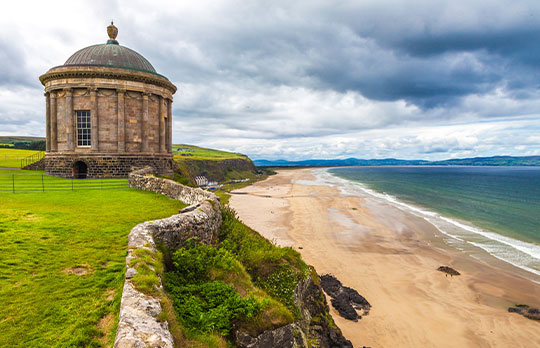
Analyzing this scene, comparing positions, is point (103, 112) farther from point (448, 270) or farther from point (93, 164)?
point (448, 270)

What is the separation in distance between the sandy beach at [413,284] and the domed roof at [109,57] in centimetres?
2122

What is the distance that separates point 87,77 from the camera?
2516cm

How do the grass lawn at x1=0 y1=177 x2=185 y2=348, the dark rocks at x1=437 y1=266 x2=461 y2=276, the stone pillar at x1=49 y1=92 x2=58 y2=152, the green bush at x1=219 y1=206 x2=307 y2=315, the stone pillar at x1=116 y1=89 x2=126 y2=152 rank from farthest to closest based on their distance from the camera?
1. the stone pillar at x1=49 y1=92 x2=58 y2=152
2. the stone pillar at x1=116 y1=89 x2=126 y2=152
3. the dark rocks at x1=437 y1=266 x2=461 y2=276
4. the green bush at x1=219 y1=206 x2=307 y2=315
5. the grass lawn at x1=0 y1=177 x2=185 y2=348

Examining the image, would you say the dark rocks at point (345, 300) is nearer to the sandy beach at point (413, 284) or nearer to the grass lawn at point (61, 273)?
the sandy beach at point (413, 284)

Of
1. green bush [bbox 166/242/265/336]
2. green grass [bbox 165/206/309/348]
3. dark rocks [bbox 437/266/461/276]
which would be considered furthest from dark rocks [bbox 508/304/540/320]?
green bush [bbox 166/242/265/336]

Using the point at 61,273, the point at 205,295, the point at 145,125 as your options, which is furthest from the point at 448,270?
the point at 145,125

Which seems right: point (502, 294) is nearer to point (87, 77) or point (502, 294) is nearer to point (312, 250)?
A: point (312, 250)

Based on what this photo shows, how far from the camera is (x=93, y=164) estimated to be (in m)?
25.9

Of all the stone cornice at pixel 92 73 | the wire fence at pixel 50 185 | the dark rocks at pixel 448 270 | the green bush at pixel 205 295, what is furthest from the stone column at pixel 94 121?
the dark rocks at pixel 448 270

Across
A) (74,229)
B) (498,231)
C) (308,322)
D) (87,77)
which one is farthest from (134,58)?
(498,231)

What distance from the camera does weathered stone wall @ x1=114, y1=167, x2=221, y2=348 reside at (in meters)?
3.99

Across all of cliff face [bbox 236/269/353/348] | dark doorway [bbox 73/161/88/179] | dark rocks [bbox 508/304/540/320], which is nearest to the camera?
cliff face [bbox 236/269/353/348]

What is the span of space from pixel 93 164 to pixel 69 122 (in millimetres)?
4291

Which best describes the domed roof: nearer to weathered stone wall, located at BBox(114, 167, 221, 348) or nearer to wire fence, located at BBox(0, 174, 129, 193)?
wire fence, located at BBox(0, 174, 129, 193)
